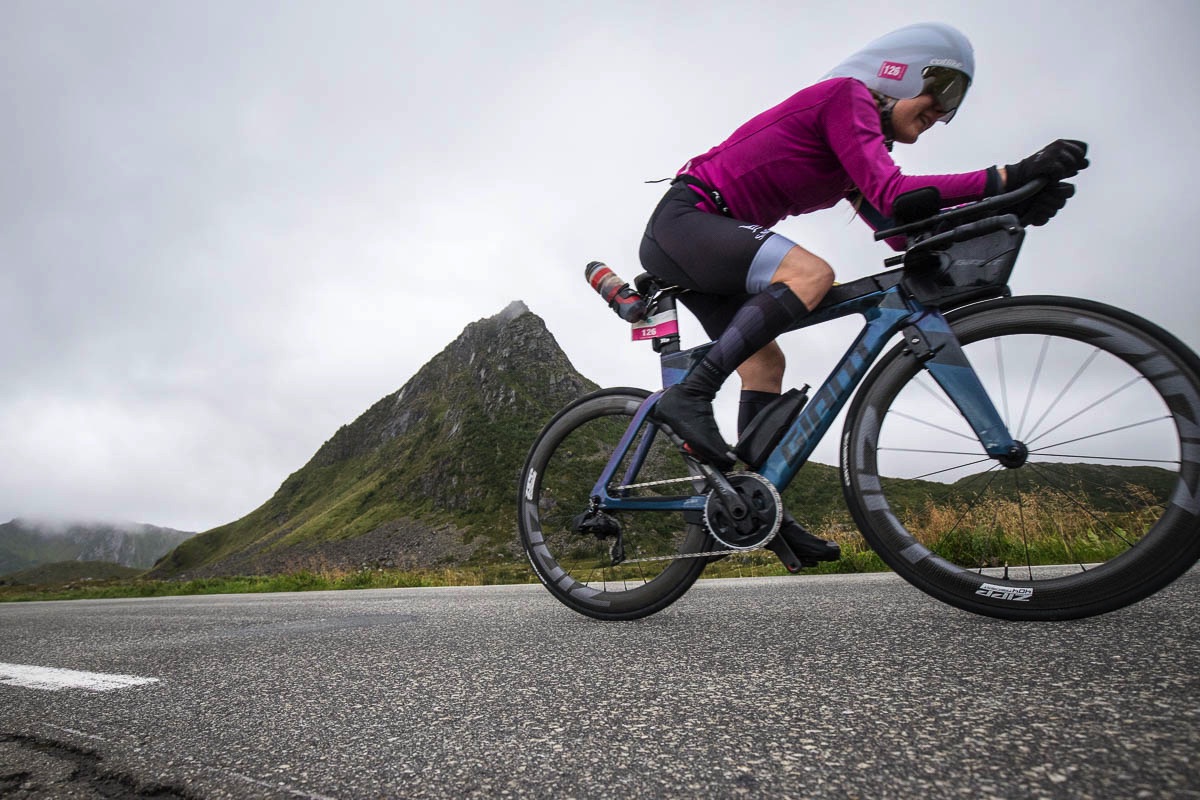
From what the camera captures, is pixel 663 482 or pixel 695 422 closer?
pixel 695 422

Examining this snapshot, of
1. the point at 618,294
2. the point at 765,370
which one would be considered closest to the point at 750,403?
the point at 765,370

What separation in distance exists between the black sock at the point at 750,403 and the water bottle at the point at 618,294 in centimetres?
62

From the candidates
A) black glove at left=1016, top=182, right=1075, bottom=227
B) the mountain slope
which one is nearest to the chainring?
black glove at left=1016, top=182, right=1075, bottom=227

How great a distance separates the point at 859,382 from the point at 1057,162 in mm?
908

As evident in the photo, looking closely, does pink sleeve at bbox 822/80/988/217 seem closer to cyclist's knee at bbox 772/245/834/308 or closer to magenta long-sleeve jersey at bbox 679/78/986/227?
magenta long-sleeve jersey at bbox 679/78/986/227

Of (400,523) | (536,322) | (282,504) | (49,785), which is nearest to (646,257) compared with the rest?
(49,785)

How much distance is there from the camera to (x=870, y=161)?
2.21 meters

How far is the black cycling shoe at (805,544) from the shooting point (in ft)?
7.33

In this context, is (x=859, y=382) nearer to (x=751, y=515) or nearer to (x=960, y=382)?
(x=960, y=382)

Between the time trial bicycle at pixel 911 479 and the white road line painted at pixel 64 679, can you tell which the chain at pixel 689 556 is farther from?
the white road line painted at pixel 64 679

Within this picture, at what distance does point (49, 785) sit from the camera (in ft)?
3.70

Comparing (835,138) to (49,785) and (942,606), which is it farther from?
(49,785)

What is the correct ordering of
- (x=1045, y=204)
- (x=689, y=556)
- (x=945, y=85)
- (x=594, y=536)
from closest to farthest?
(x=1045, y=204)
(x=945, y=85)
(x=689, y=556)
(x=594, y=536)

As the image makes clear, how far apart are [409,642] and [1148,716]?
2253 millimetres
